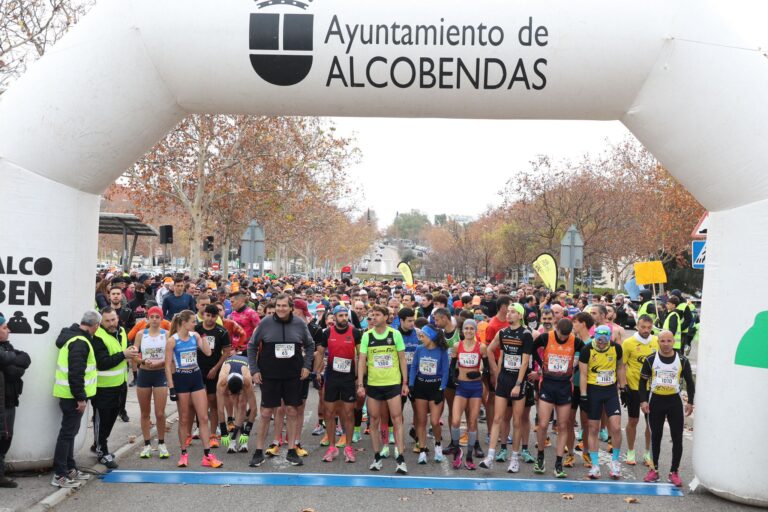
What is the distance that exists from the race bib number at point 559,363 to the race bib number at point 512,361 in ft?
1.24

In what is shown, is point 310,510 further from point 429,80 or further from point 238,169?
point 238,169

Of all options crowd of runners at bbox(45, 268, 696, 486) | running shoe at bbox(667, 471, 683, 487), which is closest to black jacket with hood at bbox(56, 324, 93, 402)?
crowd of runners at bbox(45, 268, 696, 486)

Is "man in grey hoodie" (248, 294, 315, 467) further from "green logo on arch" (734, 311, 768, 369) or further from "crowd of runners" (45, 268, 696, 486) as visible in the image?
"green logo on arch" (734, 311, 768, 369)

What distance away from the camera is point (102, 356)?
7.10 metres

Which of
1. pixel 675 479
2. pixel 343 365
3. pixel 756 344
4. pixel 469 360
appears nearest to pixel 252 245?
pixel 343 365

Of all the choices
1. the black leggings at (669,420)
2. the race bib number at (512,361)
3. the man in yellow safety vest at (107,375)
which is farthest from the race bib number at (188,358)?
the black leggings at (669,420)

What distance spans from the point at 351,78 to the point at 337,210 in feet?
169

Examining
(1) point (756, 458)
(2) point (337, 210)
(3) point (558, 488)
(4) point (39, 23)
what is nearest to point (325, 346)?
(3) point (558, 488)

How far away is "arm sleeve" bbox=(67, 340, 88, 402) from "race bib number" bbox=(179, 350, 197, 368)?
1.11 meters

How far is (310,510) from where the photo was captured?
242 inches

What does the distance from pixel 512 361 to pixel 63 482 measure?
5.04m

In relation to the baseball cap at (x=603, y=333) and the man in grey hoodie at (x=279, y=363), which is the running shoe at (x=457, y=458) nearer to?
the man in grey hoodie at (x=279, y=363)

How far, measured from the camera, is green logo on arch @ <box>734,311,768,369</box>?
6.42 metres

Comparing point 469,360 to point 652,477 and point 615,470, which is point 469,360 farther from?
point 652,477
